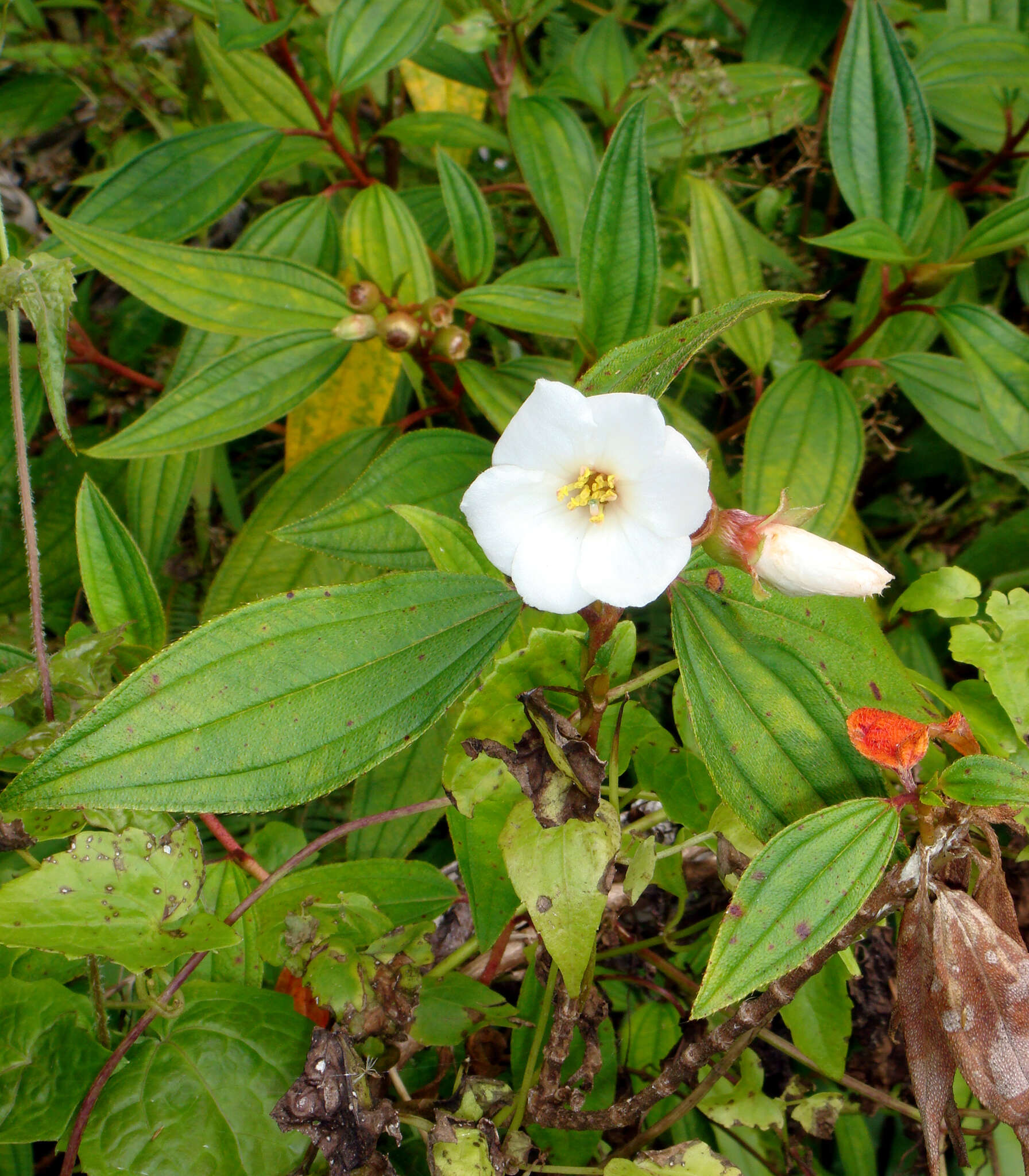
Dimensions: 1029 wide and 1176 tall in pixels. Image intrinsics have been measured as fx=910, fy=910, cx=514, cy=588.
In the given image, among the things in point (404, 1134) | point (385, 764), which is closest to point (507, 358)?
point (385, 764)

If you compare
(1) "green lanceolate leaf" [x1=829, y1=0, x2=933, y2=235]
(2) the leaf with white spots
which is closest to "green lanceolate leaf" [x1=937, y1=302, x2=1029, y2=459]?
(1) "green lanceolate leaf" [x1=829, y1=0, x2=933, y2=235]

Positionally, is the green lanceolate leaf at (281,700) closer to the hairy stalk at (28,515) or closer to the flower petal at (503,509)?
the flower petal at (503,509)

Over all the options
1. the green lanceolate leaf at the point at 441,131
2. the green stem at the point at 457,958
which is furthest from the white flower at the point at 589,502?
the green lanceolate leaf at the point at 441,131

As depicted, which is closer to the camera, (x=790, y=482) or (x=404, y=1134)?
(x=404, y=1134)

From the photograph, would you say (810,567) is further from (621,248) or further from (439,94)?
(439,94)

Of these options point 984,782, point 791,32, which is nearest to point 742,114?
point 791,32

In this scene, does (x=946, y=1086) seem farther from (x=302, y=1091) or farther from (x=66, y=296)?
(x=66, y=296)
